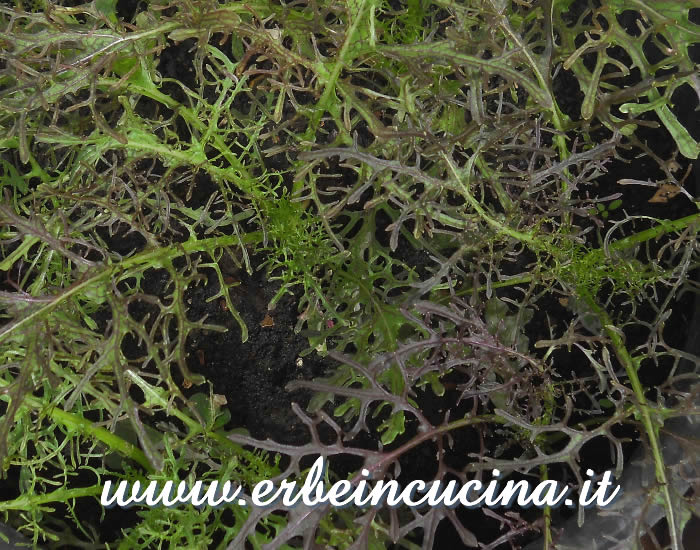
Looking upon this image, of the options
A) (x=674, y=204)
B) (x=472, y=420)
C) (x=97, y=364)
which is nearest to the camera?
(x=97, y=364)

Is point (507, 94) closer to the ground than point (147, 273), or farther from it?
farther from it

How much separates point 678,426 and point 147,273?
0.63 m

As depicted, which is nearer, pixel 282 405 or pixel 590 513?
pixel 590 513

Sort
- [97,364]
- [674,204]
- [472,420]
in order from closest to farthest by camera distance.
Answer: [97,364] < [472,420] < [674,204]

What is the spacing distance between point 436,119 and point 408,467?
0.42 metres

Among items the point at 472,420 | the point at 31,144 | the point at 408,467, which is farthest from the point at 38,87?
the point at 408,467

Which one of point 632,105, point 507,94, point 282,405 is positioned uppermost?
point 632,105

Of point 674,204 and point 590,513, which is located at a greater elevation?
point 674,204

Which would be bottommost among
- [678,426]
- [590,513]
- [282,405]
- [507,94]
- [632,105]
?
[282,405]

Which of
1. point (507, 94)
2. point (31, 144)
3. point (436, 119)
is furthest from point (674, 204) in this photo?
point (31, 144)

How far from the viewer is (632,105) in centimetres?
55

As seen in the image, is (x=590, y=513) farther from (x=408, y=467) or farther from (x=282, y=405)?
(x=282, y=405)

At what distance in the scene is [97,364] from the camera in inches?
20.6

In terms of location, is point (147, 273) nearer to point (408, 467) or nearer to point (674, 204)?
point (408, 467)
